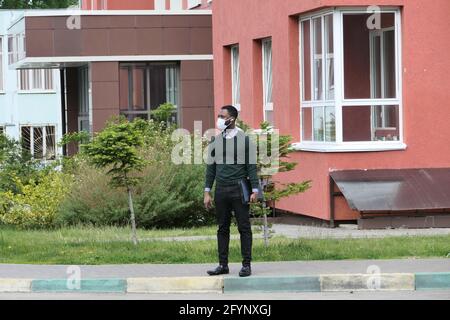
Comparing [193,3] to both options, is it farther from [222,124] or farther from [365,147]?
[222,124]

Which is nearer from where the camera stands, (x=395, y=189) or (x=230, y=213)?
(x=230, y=213)

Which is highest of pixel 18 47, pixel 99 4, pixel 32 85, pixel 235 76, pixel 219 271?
pixel 99 4

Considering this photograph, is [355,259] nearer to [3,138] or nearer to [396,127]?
[396,127]

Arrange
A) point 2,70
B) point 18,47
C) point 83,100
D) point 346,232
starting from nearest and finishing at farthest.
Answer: point 346,232 < point 18,47 < point 83,100 < point 2,70

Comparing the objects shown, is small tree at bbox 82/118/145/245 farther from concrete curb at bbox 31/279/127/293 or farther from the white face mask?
the white face mask

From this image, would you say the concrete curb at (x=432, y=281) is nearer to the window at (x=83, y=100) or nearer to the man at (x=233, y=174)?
the man at (x=233, y=174)

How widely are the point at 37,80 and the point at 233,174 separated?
36.8 meters

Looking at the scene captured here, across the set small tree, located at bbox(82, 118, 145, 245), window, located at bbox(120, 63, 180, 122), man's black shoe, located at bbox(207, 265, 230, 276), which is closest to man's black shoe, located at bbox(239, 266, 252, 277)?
man's black shoe, located at bbox(207, 265, 230, 276)

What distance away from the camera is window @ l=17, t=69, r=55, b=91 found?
→ 47.0 m

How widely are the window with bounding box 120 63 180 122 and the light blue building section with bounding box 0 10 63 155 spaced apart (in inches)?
652

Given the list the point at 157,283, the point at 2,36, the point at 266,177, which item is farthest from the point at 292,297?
the point at 2,36

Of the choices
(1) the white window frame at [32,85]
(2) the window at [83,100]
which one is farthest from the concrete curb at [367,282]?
(1) the white window frame at [32,85]

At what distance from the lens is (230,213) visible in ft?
39.0

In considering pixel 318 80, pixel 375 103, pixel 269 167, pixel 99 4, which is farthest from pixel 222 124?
pixel 99 4
